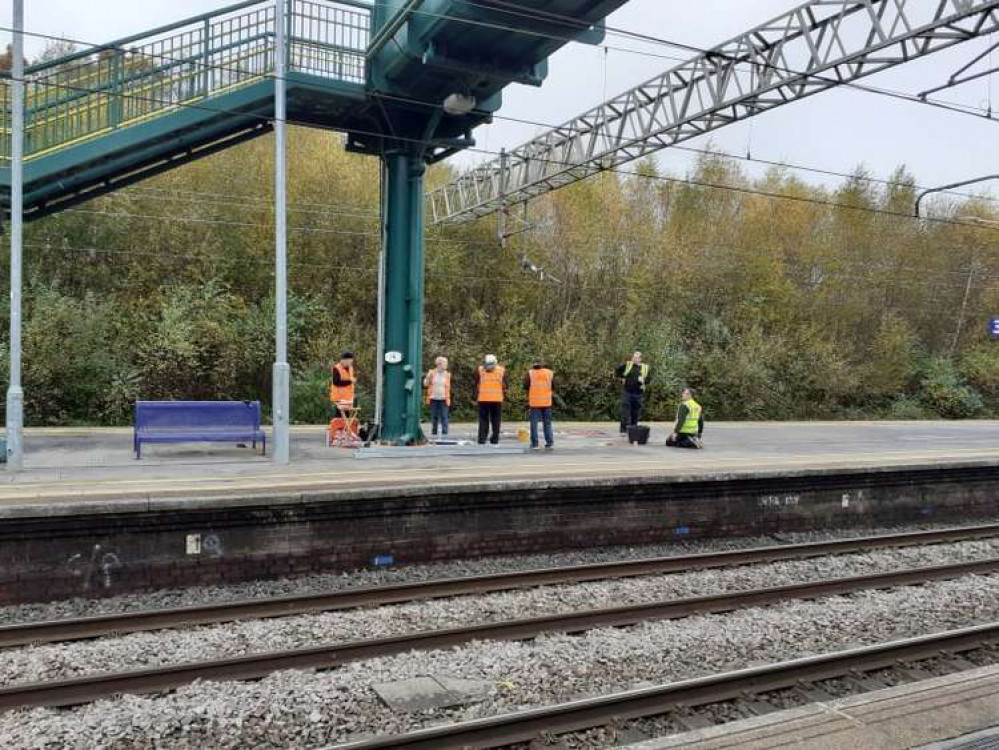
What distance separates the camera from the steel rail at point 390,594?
6.68 metres

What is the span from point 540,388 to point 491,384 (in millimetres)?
956

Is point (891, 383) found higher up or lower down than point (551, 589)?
higher up

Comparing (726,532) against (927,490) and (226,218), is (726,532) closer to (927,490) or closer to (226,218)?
(927,490)

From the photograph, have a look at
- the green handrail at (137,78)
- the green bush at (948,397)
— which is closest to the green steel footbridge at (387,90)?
the green handrail at (137,78)

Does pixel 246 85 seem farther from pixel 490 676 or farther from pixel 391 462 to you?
pixel 490 676

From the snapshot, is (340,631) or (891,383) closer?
(340,631)

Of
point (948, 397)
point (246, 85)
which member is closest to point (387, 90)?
point (246, 85)

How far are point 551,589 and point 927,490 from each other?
847 centimetres

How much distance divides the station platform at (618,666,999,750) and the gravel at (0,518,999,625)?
4871 millimetres

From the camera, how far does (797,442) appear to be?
1781cm

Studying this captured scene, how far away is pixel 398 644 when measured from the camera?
6.40 metres

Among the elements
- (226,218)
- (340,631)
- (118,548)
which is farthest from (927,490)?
(226,218)

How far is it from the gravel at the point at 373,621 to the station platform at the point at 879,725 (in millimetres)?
3272

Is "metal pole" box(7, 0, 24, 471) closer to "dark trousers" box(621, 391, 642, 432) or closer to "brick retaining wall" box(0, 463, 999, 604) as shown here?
"brick retaining wall" box(0, 463, 999, 604)
